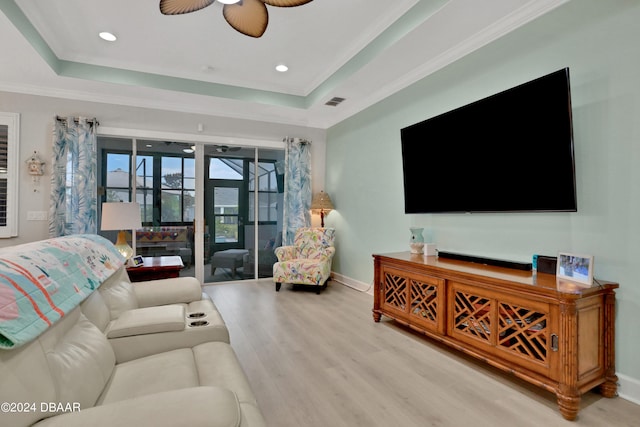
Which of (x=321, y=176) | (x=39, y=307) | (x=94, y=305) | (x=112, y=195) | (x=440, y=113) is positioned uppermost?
(x=440, y=113)

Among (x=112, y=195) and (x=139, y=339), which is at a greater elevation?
(x=112, y=195)

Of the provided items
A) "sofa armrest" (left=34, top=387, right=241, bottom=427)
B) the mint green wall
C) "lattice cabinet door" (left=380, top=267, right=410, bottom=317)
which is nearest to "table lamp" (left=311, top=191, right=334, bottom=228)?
the mint green wall

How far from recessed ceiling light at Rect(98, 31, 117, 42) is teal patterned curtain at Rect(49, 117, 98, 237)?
4.19 ft

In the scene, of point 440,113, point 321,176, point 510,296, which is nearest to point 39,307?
point 510,296

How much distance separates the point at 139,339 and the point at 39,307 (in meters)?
0.60

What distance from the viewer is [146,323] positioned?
1660mm

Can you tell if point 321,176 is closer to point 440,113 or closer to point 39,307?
point 440,113

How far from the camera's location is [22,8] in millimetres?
2770

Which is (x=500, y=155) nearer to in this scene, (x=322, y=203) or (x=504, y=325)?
(x=504, y=325)

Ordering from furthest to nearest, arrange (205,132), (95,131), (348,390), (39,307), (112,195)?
(205,132), (112,195), (95,131), (348,390), (39,307)

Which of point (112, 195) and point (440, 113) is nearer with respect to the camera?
point (440, 113)

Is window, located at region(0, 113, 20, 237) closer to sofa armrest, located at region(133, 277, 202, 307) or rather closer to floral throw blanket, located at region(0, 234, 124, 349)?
sofa armrest, located at region(133, 277, 202, 307)

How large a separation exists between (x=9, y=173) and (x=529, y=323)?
5.36 meters

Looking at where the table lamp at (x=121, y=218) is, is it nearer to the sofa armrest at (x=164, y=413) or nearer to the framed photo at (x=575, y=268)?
the sofa armrest at (x=164, y=413)
